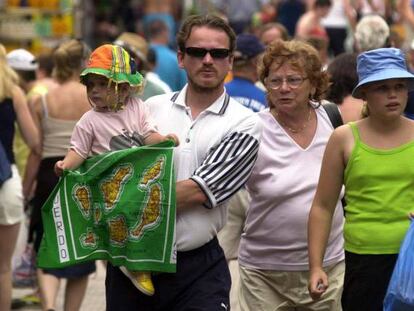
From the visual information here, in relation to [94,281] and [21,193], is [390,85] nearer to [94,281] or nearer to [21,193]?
[21,193]

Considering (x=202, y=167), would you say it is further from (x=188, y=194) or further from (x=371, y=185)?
(x=371, y=185)

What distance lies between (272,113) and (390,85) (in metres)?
1.00

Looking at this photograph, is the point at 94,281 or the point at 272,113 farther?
the point at 94,281

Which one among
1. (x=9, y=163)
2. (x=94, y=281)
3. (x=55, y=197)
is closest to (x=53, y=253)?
(x=55, y=197)

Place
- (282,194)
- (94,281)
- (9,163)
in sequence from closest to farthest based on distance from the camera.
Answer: (282,194) → (9,163) → (94,281)

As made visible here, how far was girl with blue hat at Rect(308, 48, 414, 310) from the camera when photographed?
20.0ft

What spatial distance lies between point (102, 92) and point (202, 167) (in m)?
0.61

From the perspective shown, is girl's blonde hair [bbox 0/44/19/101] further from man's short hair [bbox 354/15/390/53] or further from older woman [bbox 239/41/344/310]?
man's short hair [bbox 354/15/390/53]

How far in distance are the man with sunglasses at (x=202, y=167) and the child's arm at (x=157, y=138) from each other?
0.28 ft

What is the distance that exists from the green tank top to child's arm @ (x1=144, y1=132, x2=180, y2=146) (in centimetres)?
81

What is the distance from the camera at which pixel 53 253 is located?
6.19 metres

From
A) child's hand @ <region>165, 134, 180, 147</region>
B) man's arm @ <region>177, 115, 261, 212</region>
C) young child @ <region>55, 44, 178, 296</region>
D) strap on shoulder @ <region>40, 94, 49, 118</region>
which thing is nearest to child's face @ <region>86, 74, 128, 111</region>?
young child @ <region>55, 44, 178, 296</region>

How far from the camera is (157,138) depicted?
6195 millimetres

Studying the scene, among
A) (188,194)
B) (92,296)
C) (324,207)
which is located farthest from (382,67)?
(92,296)
